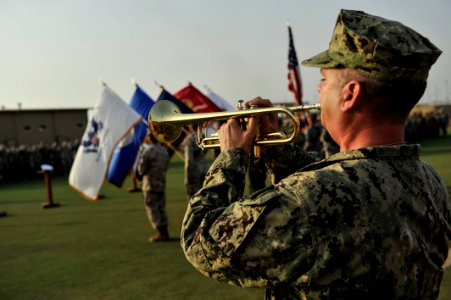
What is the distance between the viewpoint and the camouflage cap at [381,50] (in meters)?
1.32

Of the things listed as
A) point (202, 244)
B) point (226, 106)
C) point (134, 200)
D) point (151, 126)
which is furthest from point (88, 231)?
point (226, 106)

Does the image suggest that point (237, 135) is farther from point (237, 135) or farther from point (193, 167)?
point (193, 167)

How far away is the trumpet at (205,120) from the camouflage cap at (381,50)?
40 centimetres

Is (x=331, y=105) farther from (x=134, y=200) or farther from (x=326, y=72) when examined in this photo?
(x=134, y=200)

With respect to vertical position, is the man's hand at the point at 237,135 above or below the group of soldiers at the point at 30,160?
above

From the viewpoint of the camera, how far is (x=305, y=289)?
4.20ft

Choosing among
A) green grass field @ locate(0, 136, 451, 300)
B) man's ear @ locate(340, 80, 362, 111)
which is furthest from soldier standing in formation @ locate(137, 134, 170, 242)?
man's ear @ locate(340, 80, 362, 111)

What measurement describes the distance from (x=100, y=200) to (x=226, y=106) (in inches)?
312

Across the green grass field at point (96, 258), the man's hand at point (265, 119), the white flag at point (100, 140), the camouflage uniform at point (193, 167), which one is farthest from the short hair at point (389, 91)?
the white flag at point (100, 140)

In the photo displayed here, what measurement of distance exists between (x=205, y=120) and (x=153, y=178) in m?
5.18

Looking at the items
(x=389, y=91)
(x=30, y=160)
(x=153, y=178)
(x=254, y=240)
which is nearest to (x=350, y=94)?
(x=389, y=91)

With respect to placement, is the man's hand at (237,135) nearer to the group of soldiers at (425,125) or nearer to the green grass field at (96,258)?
the green grass field at (96,258)

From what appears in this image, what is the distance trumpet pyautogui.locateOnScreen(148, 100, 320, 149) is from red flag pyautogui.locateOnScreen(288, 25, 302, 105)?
1223 cm

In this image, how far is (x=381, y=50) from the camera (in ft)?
4.32
